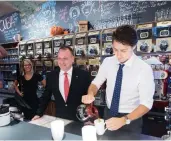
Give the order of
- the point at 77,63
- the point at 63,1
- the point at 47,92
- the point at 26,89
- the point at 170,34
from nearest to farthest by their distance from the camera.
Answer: the point at 47,92 → the point at 170,34 → the point at 26,89 → the point at 77,63 → the point at 63,1

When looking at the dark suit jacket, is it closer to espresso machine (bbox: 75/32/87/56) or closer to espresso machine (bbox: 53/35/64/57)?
espresso machine (bbox: 75/32/87/56)

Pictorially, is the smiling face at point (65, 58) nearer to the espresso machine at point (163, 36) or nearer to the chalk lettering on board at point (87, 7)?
the espresso machine at point (163, 36)

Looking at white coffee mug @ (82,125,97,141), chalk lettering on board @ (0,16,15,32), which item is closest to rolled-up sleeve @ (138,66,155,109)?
white coffee mug @ (82,125,97,141)

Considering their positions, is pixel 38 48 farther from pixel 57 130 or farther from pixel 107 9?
pixel 57 130

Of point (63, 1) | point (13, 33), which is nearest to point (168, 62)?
point (63, 1)

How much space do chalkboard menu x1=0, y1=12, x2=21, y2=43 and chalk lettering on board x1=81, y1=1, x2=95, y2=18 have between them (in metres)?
2.89

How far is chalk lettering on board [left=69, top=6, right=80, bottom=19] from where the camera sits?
5148mm

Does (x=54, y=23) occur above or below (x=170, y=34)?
above

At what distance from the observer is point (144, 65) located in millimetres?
1776

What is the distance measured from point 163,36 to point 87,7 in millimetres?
2277

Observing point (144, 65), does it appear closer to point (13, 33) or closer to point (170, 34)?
point (170, 34)

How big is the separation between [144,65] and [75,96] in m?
0.99

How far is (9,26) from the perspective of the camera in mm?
7273

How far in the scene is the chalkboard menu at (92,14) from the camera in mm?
3895
